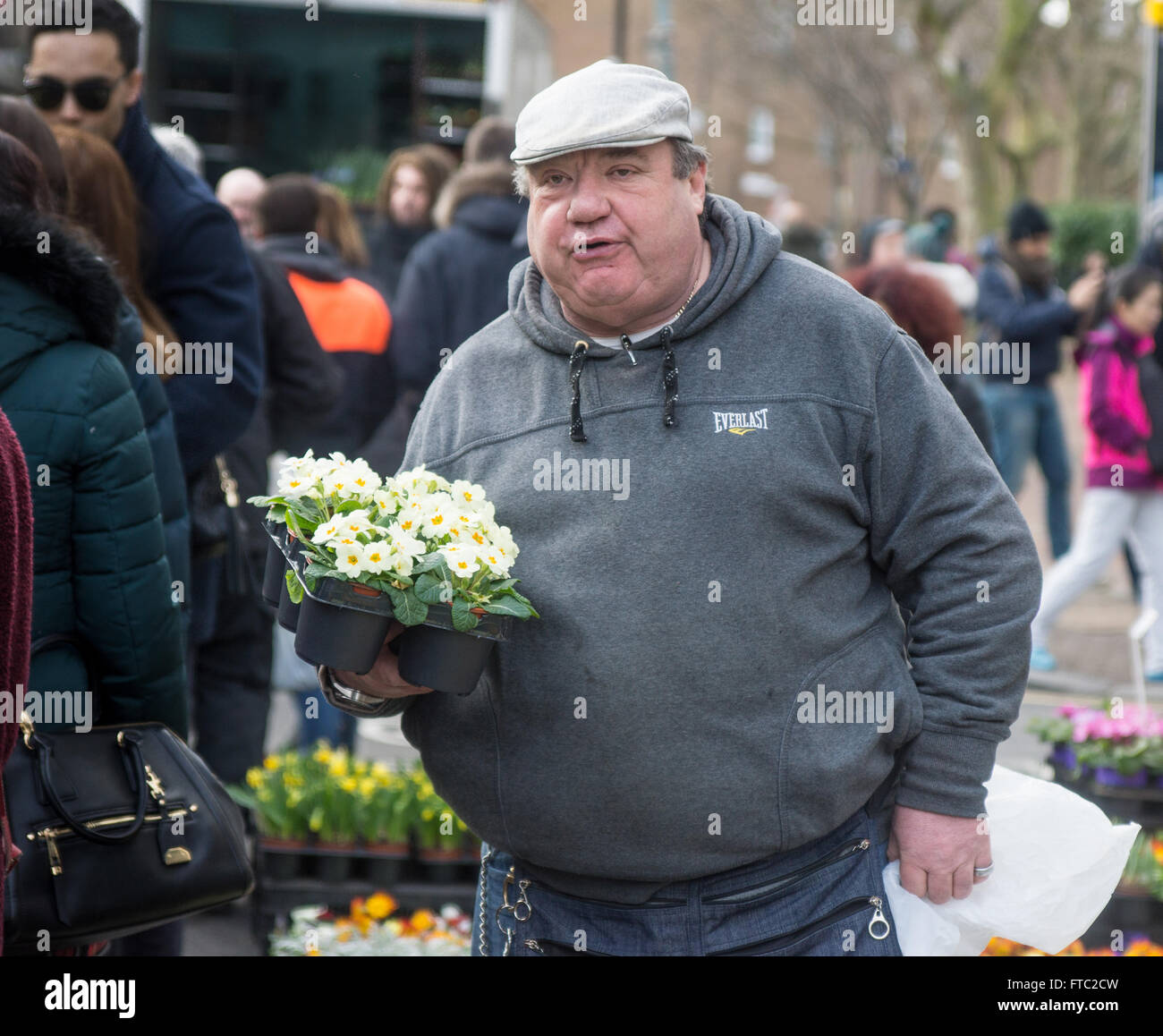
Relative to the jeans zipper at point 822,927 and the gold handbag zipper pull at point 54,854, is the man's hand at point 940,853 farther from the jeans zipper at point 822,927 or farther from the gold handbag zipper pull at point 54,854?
the gold handbag zipper pull at point 54,854

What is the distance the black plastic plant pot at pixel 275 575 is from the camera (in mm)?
2682

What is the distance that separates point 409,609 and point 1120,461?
257 inches

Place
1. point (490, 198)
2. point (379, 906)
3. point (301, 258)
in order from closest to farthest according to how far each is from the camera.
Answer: point (379, 906) → point (301, 258) → point (490, 198)

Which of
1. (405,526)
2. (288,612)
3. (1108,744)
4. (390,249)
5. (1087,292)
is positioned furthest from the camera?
(1087,292)

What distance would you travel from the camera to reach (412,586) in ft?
8.02

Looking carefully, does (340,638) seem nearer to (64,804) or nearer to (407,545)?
(407,545)

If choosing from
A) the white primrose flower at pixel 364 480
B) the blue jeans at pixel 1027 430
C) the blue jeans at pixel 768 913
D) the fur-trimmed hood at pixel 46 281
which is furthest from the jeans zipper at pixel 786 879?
the blue jeans at pixel 1027 430

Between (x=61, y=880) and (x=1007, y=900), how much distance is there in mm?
1662

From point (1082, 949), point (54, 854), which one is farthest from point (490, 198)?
point (54, 854)

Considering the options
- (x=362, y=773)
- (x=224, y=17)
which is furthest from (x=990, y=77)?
(x=362, y=773)

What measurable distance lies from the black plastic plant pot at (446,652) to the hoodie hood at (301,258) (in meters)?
3.77

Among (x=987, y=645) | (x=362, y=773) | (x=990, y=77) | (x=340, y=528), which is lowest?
(x=362, y=773)

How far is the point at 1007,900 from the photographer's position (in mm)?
2637
